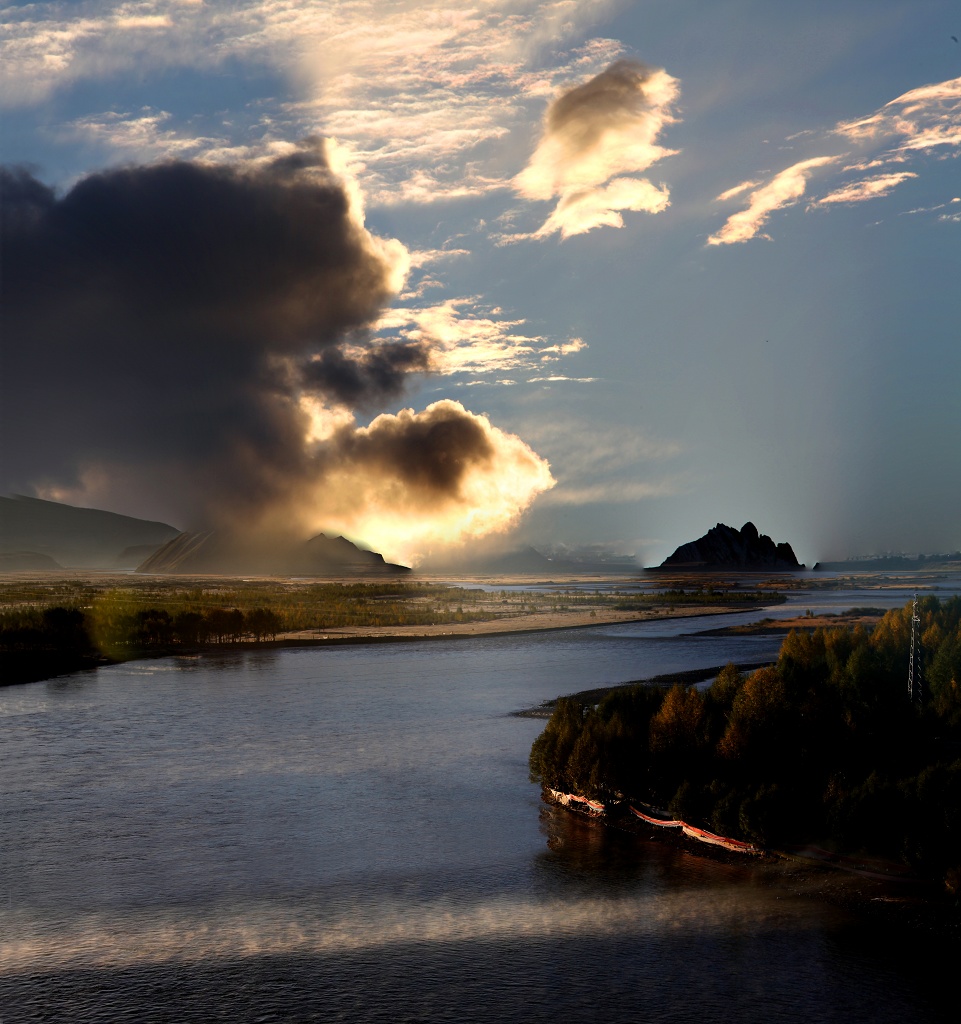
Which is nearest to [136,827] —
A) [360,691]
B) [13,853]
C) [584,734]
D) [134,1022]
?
[13,853]

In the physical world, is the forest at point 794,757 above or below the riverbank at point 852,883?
above

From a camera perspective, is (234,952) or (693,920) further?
(693,920)

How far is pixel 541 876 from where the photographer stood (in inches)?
716

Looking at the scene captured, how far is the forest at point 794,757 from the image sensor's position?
61.9ft

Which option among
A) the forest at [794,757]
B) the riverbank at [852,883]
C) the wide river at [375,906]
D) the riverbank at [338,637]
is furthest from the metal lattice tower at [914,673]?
the riverbank at [338,637]

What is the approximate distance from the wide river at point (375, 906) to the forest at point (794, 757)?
4.97 ft

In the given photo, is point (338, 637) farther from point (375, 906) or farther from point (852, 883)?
point (852, 883)

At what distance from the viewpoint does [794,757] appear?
2300cm

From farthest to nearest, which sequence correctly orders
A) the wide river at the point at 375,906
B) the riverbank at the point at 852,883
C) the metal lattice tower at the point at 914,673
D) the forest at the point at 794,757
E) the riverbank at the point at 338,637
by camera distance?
the riverbank at the point at 338,637 < the metal lattice tower at the point at 914,673 < the forest at the point at 794,757 < the riverbank at the point at 852,883 < the wide river at the point at 375,906

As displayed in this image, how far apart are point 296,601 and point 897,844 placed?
9752 centimetres

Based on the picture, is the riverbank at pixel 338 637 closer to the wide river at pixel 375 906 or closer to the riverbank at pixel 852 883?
the wide river at pixel 375 906

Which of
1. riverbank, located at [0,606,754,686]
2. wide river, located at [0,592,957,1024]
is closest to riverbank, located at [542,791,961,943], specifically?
wide river, located at [0,592,957,1024]

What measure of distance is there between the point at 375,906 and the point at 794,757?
11816 millimetres

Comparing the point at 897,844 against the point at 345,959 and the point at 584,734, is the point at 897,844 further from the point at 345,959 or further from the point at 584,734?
the point at 345,959
